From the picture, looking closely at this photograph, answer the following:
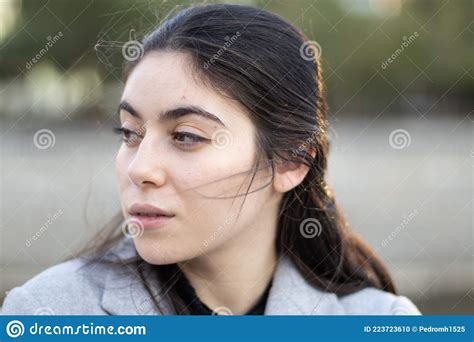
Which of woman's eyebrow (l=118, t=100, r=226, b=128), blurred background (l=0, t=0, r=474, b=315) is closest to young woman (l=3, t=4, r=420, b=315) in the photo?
woman's eyebrow (l=118, t=100, r=226, b=128)

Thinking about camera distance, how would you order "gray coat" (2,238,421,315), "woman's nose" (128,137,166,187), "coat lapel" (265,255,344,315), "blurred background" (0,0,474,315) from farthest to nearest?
"blurred background" (0,0,474,315)
"coat lapel" (265,255,344,315)
"gray coat" (2,238,421,315)
"woman's nose" (128,137,166,187)

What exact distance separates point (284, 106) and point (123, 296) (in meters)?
0.69

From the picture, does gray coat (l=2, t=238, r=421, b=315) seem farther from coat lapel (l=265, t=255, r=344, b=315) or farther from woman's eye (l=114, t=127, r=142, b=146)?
woman's eye (l=114, t=127, r=142, b=146)

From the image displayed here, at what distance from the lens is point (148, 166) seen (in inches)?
66.2

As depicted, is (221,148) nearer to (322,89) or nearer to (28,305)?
(322,89)

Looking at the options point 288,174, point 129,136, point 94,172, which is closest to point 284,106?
point 288,174

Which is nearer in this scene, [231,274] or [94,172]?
[231,274]

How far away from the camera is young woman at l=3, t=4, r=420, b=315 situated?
1.71 meters

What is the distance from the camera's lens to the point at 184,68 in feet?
5.74

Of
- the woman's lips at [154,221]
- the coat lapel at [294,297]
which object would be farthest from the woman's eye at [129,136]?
the coat lapel at [294,297]

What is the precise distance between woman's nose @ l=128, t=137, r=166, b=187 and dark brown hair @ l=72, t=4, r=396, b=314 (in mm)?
227

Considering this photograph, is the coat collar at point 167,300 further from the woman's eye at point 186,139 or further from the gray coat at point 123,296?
the woman's eye at point 186,139

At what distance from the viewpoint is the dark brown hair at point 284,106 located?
1.76 meters

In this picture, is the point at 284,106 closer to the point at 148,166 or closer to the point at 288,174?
the point at 288,174
